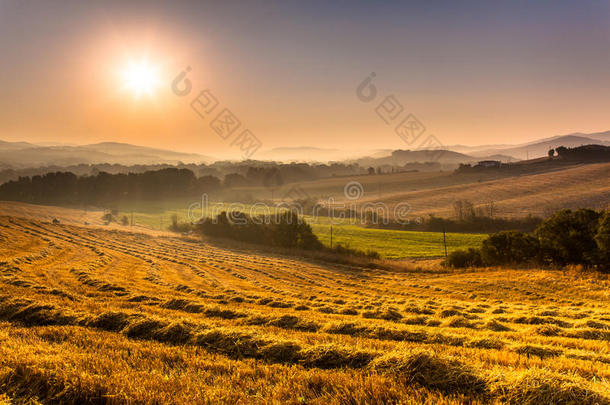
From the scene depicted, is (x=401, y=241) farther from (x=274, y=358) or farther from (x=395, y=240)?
(x=274, y=358)

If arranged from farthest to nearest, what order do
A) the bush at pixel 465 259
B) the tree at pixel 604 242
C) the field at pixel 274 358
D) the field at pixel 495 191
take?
the field at pixel 495 191 < the bush at pixel 465 259 < the tree at pixel 604 242 < the field at pixel 274 358

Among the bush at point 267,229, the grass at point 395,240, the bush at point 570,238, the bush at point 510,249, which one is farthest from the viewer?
the bush at point 267,229

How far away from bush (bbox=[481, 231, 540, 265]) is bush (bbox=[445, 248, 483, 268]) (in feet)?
4.88

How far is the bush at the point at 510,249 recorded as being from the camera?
114 ft

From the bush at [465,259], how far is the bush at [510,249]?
58.5 inches

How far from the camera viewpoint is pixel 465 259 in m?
39.7

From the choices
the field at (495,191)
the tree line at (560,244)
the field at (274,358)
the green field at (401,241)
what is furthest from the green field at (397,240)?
the field at (274,358)

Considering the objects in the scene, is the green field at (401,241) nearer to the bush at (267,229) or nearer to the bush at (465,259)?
the bush at (267,229)

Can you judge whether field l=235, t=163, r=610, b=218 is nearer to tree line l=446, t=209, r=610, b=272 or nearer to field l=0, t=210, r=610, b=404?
tree line l=446, t=209, r=610, b=272

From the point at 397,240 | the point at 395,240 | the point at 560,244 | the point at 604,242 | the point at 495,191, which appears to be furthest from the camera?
the point at 495,191

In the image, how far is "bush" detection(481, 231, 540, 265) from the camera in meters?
34.9

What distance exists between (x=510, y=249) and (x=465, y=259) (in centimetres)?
528

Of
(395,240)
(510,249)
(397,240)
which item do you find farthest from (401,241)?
(510,249)

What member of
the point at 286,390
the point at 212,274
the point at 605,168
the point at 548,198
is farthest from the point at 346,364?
the point at 605,168
